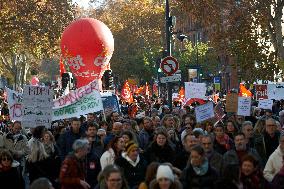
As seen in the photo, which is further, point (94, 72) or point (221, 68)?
point (221, 68)

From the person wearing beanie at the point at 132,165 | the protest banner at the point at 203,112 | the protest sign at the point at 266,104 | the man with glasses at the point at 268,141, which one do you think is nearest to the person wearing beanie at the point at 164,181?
the person wearing beanie at the point at 132,165

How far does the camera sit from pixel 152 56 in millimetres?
71188

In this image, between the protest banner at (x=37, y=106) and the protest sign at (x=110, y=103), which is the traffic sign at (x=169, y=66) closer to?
the protest sign at (x=110, y=103)

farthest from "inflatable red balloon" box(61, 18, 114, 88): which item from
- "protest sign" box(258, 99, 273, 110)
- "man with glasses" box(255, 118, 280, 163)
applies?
"man with glasses" box(255, 118, 280, 163)

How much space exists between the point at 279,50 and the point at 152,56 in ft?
128

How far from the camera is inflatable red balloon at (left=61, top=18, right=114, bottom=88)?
109 feet

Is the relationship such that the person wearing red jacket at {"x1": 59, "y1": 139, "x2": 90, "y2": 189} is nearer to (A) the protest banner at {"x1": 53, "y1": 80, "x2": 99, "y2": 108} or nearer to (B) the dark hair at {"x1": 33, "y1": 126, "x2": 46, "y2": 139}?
(B) the dark hair at {"x1": 33, "y1": 126, "x2": 46, "y2": 139}

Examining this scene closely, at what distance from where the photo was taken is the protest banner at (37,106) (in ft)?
49.0

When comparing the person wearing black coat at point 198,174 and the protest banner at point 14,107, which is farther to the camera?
the protest banner at point 14,107

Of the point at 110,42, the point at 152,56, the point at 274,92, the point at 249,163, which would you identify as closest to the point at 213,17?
the point at 110,42

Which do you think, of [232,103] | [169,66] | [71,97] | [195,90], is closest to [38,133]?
[71,97]

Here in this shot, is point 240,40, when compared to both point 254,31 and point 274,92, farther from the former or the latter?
point 274,92

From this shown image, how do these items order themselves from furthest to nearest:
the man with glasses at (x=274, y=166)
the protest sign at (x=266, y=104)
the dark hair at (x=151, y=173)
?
the protest sign at (x=266, y=104) → the man with glasses at (x=274, y=166) → the dark hair at (x=151, y=173)

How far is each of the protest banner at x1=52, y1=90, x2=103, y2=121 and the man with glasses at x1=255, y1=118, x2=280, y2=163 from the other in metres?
4.90
